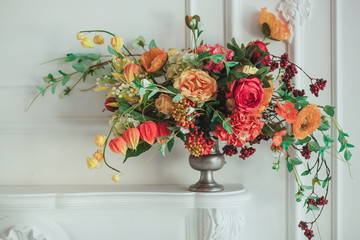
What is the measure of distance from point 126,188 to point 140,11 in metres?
0.63

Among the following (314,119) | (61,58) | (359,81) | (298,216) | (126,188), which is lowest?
(298,216)

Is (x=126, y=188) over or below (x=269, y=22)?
below

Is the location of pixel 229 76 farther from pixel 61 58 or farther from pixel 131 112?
pixel 61 58

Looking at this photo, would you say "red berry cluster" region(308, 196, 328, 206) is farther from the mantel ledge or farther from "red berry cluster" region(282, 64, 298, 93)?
"red berry cluster" region(282, 64, 298, 93)

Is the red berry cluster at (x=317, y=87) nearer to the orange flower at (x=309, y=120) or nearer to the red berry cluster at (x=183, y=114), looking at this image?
the orange flower at (x=309, y=120)

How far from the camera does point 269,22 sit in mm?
1284

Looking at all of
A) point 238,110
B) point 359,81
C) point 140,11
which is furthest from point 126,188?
point 359,81

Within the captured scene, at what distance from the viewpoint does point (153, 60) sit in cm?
117

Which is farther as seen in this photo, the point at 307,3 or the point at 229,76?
the point at 307,3

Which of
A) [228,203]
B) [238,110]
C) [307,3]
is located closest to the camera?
[238,110]

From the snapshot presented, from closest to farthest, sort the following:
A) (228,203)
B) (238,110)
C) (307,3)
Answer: (238,110) < (228,203) < (307,3)

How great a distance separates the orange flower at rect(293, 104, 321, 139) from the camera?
1.12 meters

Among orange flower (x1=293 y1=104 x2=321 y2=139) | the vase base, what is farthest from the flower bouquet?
the vase base

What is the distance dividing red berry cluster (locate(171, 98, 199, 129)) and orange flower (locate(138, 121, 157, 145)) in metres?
0.07
